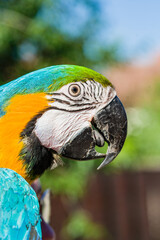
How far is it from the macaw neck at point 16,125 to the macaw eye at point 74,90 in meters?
0.12

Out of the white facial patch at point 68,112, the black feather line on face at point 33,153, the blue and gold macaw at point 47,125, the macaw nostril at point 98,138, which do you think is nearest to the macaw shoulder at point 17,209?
the blue and gold macaw at point 47,125

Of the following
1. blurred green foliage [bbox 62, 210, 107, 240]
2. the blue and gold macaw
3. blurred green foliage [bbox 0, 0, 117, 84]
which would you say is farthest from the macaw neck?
blurred green foliage [bbox 62, 210, 107, 240]

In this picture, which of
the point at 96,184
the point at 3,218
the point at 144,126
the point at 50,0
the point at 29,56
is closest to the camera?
the point at 3,218

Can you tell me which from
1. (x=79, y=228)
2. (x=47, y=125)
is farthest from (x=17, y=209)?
(x=79, y=228)

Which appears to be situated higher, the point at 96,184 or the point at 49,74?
the point at 49,74

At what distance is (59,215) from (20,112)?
166 inches

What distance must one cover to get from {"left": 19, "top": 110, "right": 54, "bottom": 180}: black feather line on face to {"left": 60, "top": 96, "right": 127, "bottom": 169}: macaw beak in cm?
9

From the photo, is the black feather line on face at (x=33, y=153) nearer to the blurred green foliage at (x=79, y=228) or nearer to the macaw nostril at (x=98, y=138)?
the macaw nostril at (x=98, y=138)

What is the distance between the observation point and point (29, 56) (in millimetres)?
3457

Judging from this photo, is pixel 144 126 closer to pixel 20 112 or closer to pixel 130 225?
pixel 130 225

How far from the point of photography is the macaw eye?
1.39 metres

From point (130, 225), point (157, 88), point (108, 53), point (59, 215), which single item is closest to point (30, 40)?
point (108, 53)

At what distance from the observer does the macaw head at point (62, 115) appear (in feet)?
4.37

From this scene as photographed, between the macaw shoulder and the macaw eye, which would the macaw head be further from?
the macaw shoulder
